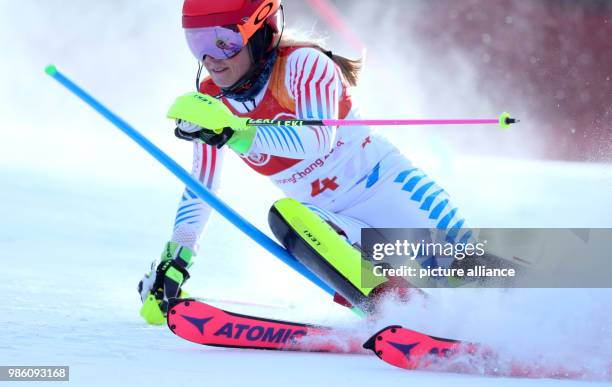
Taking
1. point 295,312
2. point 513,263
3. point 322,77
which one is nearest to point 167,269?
point 295,312

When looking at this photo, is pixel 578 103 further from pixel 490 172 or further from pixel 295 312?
pixel 295 312

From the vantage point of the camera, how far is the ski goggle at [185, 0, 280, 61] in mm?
3182

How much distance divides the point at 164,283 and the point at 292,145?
35.1 inches

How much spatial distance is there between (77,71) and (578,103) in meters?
5.42

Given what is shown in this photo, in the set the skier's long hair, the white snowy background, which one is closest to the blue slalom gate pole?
the white snowy background

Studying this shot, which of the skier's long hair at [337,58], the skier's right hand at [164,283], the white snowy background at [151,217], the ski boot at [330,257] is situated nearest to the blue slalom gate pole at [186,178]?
the ski boot at [330,257]

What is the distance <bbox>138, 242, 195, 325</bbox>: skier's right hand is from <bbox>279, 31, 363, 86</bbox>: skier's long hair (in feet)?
3.07

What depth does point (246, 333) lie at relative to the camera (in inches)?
119

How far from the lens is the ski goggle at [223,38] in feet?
10.4

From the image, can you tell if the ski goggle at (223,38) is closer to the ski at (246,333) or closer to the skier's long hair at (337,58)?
the skier's long hair at (337,58)

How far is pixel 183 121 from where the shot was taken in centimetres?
290

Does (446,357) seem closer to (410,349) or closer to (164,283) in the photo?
(410,349)

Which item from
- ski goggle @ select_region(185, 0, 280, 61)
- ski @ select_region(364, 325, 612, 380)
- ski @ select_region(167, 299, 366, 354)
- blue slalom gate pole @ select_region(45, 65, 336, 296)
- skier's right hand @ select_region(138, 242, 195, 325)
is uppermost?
ski goggle @ select_region(185, 0, 280, 61)

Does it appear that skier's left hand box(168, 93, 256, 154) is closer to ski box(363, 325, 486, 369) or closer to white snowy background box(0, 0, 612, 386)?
white snowy background box(0, 0, 612, 386)
